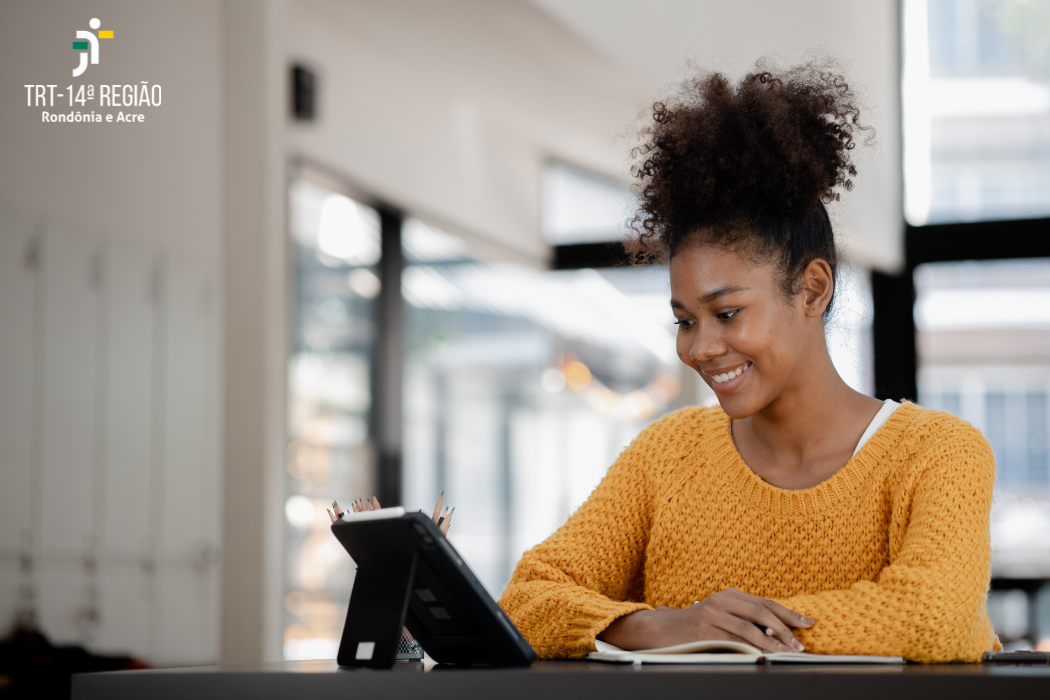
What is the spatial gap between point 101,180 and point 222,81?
62 centimetres

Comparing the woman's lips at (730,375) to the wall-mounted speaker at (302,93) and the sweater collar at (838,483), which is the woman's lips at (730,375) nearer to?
the sweater collar at (838,483)

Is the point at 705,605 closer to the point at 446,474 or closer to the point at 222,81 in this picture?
the point at 222,81

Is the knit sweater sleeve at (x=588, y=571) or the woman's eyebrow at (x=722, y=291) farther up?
the woman's eyebrow at (x=722, y=291)

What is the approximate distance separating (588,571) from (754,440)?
11.5 inches

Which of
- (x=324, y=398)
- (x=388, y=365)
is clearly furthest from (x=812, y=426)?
(x=388, y=365)

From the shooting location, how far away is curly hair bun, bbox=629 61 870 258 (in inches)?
56.1

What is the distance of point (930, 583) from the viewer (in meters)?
1.15

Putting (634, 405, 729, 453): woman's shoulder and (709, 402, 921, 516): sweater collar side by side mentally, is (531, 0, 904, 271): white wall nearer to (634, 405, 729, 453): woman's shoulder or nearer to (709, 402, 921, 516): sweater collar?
(634, 405, 729, 453): woman's shoulder

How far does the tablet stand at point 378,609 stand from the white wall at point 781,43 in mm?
2045

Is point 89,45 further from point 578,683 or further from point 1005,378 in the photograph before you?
point 1005,378

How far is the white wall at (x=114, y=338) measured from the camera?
2543 millimetres

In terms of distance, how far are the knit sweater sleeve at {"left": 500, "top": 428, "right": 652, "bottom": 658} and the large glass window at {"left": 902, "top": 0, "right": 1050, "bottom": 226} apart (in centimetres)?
370

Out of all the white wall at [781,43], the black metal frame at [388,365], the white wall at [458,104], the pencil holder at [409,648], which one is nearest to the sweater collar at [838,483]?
the pencil holder at [409,648]

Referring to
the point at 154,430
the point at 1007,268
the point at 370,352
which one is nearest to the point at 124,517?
the point at 154,430
